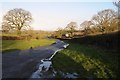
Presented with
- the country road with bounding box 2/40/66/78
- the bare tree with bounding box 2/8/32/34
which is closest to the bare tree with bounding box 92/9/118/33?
the bare tree with bounding box 2/8/32/34

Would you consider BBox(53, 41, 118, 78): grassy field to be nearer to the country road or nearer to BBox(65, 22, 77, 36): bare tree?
the country road

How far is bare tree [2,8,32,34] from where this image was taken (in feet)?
226

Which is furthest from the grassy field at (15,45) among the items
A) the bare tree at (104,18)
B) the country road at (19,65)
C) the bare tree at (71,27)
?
the bare tree at (71,27)

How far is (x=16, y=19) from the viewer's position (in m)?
70.4

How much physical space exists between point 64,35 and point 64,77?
95171 millimetres

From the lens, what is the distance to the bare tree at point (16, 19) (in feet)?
226

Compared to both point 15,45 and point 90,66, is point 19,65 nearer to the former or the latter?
point 90,66

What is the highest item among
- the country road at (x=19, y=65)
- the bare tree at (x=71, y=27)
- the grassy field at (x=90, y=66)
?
the bare tree at (x=71, y=27)

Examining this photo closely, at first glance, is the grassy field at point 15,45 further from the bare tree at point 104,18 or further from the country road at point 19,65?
the bare tree at point 104,18

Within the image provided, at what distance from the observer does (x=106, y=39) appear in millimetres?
27469

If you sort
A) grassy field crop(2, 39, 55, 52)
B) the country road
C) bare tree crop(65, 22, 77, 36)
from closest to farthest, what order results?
1. the country road
2. grassy field crop(2, 39, 55, 52)
3. bare tree crop(65, 22, 77, 36)

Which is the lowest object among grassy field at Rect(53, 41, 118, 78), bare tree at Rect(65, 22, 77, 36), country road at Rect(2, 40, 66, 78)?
country road at Rect(2, 40, 66, 78)

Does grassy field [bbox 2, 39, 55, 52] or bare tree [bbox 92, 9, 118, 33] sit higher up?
bare tree [bbox 92, 9, 118, 33]

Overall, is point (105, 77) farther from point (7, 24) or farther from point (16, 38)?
point (7, 24)
